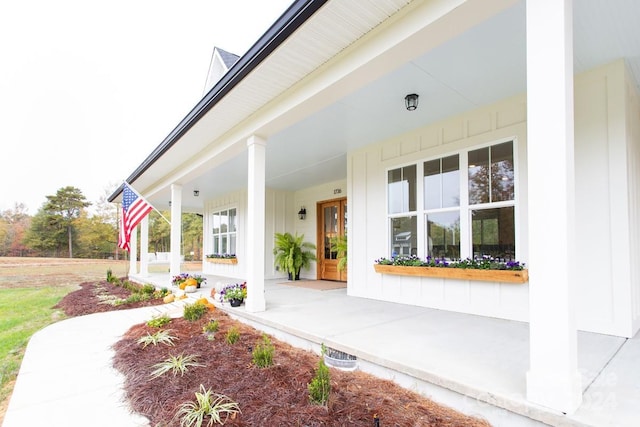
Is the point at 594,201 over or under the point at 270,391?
over

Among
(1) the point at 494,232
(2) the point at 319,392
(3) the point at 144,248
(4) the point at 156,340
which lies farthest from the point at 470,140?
(3) the point at 144,248

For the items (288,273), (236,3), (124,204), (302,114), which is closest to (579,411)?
(302,114)

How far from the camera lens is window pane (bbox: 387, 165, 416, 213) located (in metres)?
4.61

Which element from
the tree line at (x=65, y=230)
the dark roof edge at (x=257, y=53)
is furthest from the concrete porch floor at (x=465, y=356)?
the tree line at (x=65, y=230)

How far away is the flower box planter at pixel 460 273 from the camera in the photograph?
10.8 feet

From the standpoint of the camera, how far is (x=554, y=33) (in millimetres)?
1584

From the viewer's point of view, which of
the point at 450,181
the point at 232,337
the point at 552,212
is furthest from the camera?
the point at 450,181

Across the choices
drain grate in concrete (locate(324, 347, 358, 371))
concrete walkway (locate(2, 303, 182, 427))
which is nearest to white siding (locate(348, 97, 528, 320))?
drain grate in concrete (locate(324, 347, 358, 371))

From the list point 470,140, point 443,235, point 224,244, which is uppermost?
point 470,140

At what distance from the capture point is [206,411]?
191 centimetres

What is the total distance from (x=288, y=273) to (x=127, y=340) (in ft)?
15.9

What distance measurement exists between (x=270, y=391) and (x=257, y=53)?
2.79m

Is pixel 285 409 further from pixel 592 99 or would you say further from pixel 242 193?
pixel 242 193

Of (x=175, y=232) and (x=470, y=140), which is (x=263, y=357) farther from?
(x=175, y=232)
